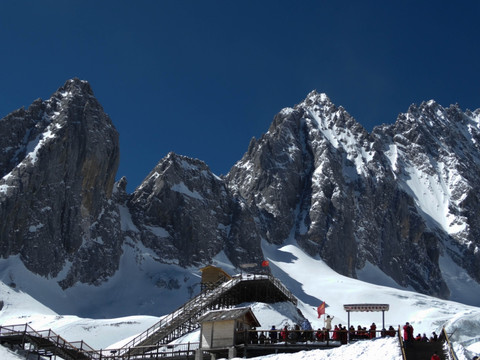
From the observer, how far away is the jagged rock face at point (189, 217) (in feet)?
403

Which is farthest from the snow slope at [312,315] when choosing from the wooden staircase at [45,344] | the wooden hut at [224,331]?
the wooden hut at [224,331]

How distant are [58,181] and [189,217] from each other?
3010 cm

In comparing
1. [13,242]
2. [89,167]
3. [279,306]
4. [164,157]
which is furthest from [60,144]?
[279,306]

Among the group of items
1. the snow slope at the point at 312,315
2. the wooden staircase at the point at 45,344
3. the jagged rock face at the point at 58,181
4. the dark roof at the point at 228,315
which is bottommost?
the wooden staircase at the point at 45,344

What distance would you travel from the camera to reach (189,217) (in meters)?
127

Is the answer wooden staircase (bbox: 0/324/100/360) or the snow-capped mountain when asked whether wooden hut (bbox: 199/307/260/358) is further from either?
the snow-capped mountain

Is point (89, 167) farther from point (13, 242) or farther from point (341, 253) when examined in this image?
point (341, 253)

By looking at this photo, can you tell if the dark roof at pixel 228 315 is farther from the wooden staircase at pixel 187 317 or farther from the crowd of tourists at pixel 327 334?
the wooden staircase at pixel 187 317

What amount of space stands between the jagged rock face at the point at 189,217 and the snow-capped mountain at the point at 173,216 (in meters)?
0.26

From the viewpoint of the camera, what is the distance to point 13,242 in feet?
318

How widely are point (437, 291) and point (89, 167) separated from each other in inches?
4205

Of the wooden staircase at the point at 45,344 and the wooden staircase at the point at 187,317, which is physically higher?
the wooden staircase at the point at 187,317

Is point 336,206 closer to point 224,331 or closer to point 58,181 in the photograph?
point 58,181

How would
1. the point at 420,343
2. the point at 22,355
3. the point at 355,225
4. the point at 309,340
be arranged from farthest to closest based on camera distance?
the point at 355,225, the point at 22,355, the point at 309,340, the point at 420,343
